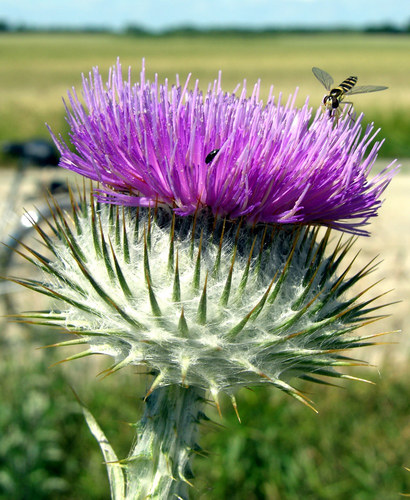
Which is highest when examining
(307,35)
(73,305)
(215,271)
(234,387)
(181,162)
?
(181,162)

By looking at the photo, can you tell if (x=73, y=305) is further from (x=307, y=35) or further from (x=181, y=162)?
(x=307, y=35)

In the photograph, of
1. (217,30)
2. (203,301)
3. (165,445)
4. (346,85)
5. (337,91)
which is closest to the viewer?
(203,301)

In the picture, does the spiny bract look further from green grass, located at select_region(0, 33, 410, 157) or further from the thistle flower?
green grass, located at select_region(0, 33, 410, 157)

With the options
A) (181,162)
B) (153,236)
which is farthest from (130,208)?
(181,162)

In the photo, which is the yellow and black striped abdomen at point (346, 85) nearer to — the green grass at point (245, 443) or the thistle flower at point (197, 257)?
the thistle flower at point (197, 257)

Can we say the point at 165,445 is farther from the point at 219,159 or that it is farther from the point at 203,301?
the point at 219,159

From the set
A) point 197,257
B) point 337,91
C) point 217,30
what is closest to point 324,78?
point 337,91

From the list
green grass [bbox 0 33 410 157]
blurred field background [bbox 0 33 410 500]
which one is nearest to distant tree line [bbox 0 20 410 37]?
green grass [bbox 0 33 410 157]
